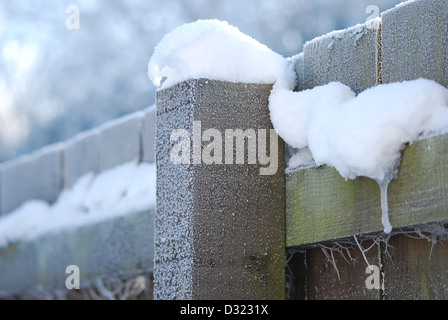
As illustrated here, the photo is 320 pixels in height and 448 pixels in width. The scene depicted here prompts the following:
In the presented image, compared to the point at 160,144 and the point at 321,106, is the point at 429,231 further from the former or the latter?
the point at 160,144

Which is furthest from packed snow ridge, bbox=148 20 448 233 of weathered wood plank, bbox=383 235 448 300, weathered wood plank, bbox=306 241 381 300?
weathered wood plank, bbox=306 241 381 300

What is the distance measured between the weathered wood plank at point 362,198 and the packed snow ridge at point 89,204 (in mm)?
852

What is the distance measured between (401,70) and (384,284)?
1.73 ft

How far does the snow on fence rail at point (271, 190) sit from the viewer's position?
5.64ft

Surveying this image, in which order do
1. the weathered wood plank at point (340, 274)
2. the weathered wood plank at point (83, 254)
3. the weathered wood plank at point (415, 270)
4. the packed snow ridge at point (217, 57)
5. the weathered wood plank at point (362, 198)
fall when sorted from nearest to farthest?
the weathered wood plank at point (362, 198) < the weathered wood plank at point (415, 270) < the weathered wood plank at point (340, 274) < the packed snow ridge at point (217, 57) < the weathered wood plank at point (83, 254)

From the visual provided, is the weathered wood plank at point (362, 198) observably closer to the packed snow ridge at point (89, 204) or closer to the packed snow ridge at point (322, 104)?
the packed snow ridge at point (322, 104)

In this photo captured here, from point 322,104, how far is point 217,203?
0.37 m

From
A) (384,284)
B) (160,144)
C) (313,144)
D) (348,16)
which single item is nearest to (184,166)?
(160,144)

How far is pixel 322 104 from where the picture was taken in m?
1.82

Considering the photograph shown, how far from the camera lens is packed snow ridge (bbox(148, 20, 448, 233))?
5.24 feet

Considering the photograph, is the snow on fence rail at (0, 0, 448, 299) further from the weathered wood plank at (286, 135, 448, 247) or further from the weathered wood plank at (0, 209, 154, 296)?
the weathered wood plank at (0, 209, 154, 296)

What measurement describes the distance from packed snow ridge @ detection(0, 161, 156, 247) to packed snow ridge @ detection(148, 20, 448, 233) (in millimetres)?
818

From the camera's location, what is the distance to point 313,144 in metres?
1.81

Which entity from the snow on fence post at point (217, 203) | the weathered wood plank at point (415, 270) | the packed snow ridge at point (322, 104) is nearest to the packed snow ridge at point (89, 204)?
the snow on fence post at point (217, 203)
